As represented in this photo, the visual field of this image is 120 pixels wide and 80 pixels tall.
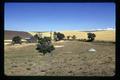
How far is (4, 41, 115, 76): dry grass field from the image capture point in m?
3.31

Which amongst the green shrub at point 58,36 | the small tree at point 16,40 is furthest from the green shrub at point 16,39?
the green shrub at point 58,36

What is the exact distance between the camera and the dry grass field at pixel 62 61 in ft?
10.9

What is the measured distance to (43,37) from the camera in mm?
3588

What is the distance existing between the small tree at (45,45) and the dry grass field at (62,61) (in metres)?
0.06

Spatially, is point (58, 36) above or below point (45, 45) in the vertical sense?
above

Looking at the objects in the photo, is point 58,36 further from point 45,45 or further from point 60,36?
point 45,45

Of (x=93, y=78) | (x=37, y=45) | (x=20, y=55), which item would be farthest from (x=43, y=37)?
(x=93, y=78)

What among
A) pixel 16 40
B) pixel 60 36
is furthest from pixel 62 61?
pixel 16 40

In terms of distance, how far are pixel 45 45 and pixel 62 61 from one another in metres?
0.36

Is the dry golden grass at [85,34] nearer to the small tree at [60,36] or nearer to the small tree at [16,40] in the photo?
the small tree at [60,36]

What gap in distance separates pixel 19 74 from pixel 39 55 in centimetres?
45

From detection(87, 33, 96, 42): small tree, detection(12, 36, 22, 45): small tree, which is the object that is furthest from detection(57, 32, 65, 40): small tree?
detection(12, 36, 22, 45): small tree

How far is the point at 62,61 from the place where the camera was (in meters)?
3.65
